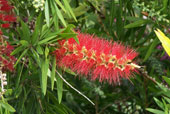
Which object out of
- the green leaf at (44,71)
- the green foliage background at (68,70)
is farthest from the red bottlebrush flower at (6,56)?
the green leaf at (44,71)

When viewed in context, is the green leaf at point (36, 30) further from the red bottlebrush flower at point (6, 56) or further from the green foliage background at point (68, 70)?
the red bottlebrush flower at point (6, 56)

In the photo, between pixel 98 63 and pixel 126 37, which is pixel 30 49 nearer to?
pixel 98 63

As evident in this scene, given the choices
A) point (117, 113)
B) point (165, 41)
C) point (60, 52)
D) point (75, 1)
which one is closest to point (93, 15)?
point (75, 1)

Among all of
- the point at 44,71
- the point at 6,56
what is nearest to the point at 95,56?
the point at 44,71

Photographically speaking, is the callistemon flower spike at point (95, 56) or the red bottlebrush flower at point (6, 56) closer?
the callistemon flower spike at point (95, 56)

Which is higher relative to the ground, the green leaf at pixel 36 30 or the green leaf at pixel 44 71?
the green leaf at pixel 36 30

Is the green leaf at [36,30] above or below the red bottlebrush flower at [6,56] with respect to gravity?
above

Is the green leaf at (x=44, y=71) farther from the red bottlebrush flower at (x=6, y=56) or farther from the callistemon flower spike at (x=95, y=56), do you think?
the red bottlebrush flower at (x=6, y=56)

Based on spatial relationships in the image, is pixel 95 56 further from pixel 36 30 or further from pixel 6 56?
pixel 6 56
